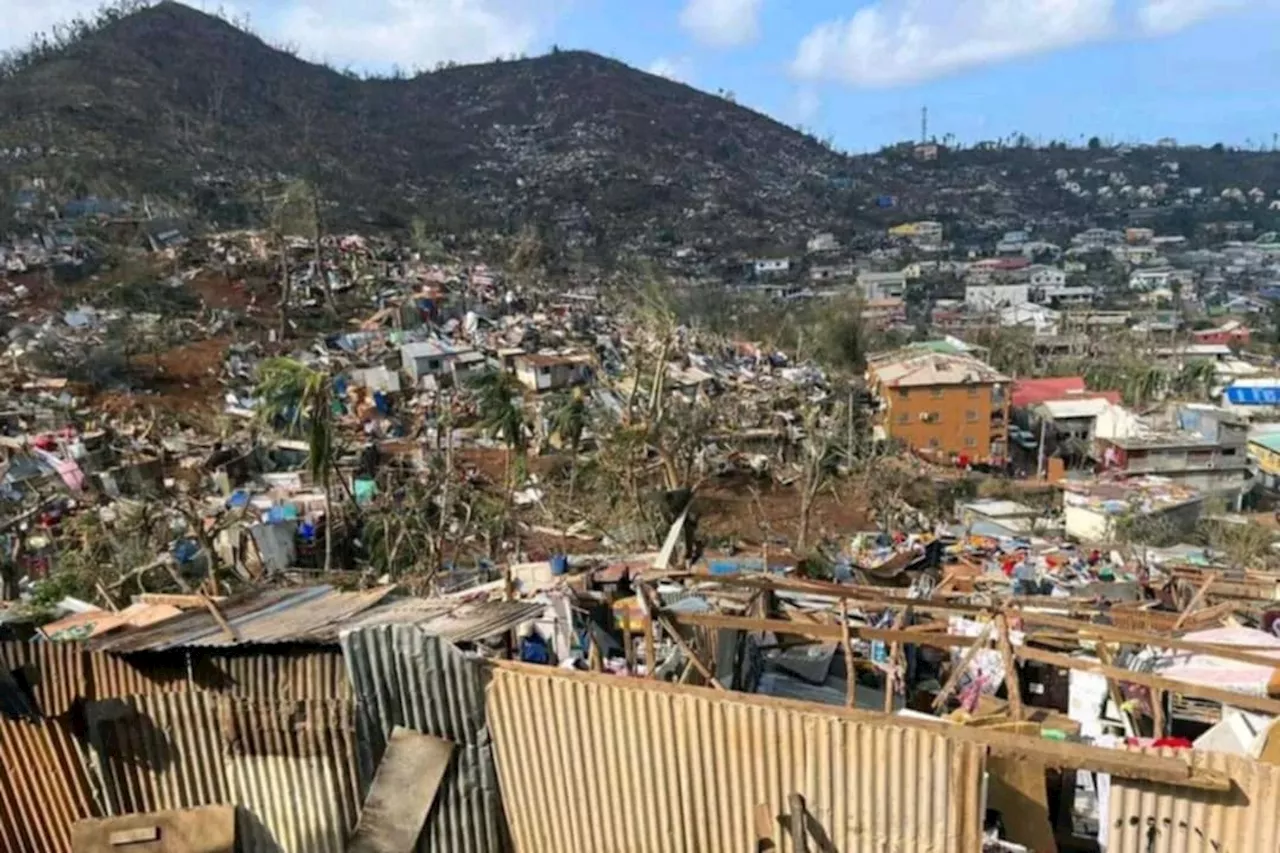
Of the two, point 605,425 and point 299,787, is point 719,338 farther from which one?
point 299,787

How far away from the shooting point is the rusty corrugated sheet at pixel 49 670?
384 cm

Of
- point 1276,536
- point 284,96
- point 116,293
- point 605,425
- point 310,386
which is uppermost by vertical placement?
point 284,96

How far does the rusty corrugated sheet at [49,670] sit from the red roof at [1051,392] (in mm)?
31511

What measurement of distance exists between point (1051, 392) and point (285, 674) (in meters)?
33.5

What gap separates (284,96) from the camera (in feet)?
285

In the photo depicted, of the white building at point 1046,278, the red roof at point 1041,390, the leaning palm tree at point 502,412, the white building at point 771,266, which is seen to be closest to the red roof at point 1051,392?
the red roof at point 1041,390

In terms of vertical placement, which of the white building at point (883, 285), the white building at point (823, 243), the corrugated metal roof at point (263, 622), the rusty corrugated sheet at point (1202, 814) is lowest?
the rusty corrugated sheet at point (1202, 814)

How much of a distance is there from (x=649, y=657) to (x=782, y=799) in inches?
34.2

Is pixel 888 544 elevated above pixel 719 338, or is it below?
below

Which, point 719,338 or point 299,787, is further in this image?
point 719,338

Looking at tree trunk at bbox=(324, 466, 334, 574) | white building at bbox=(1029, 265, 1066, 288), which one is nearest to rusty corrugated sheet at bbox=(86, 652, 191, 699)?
tree trunk at bbox=(324, 466, 334, 574)

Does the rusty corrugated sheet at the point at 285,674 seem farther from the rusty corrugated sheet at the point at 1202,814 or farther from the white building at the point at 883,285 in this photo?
the white building at the point at 883,285

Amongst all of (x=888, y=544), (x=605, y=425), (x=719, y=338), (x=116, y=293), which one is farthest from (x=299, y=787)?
(x=719, y=338)

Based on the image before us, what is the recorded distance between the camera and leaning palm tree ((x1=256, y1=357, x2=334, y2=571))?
39.5 ft
